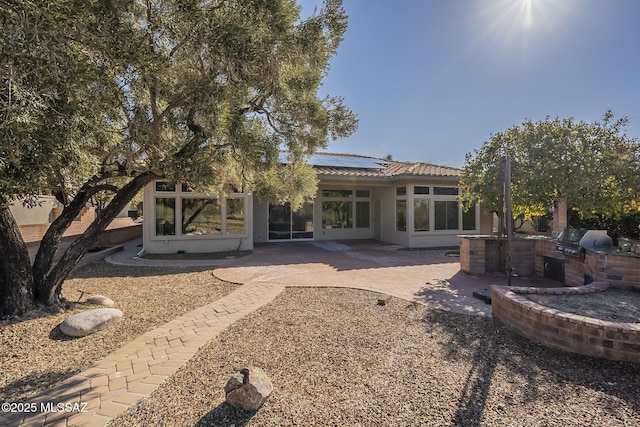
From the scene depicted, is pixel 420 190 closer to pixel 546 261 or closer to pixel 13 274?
pixel 546 261

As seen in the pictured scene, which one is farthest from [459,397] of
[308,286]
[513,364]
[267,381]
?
[308,286]

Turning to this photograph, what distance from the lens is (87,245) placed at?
5.65m

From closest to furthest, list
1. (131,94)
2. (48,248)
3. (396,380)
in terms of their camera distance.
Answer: (396,380), (131,94), (48,248)

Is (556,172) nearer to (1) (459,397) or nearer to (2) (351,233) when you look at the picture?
(1) (459,397)

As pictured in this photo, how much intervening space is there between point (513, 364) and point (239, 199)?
1104cm

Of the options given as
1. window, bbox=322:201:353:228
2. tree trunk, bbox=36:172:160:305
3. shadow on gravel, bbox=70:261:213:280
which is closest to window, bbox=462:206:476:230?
window, bbox=322:201:353:228

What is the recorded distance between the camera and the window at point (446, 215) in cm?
1420

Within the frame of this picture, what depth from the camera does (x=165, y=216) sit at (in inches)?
469

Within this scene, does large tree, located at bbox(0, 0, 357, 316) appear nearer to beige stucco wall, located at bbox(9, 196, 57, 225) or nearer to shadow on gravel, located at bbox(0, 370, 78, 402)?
shadow on gravel, located at bbox(0, 370, 78, 402)

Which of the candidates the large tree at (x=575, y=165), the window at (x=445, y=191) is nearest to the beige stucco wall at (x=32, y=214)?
the window at (x=445, y=191)

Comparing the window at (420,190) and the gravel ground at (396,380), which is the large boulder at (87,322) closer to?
the gravel ground at (396,380)

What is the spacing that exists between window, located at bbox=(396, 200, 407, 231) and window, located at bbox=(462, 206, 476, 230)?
2985 millimetres

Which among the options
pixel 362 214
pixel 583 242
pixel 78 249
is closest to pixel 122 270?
pixel 78 249

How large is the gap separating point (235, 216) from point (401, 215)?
7.76 metres
